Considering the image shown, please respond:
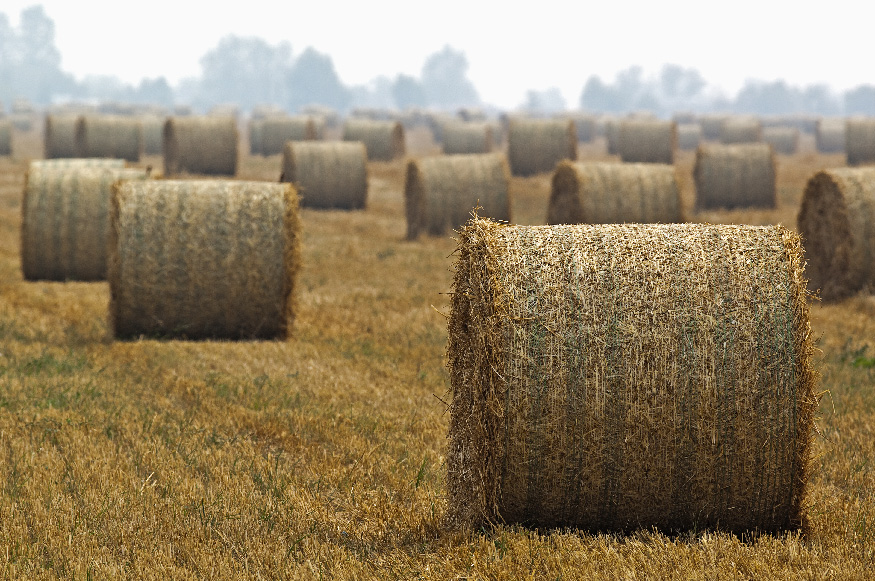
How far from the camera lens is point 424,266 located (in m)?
17.2

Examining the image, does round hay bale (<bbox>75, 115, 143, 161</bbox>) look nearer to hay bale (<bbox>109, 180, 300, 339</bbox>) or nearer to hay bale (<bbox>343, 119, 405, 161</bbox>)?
hay bale (<bbox>343, 119, 405, 161</bbox>)

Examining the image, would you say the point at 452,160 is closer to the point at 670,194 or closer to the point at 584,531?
the point at 670,194

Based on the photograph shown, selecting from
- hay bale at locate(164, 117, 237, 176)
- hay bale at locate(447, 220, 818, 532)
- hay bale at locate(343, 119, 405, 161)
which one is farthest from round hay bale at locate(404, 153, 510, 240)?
hay bale at locate(343, 119, 405, 161)

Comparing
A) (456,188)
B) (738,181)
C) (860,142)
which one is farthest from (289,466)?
(860,142)

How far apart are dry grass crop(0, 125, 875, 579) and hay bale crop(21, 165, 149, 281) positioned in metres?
1.29

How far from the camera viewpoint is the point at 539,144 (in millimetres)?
32219

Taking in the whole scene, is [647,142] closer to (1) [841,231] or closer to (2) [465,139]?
(2) [465,139]

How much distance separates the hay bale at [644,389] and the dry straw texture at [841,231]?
8.58 meters

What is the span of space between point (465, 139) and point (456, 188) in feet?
64.1

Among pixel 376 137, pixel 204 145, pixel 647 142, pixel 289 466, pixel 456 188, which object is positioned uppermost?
pixel 376 137

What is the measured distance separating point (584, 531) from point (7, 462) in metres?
3.81

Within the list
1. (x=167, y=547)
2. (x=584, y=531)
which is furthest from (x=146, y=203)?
(x=584, y=531)

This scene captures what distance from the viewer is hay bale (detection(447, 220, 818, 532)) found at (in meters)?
5.59

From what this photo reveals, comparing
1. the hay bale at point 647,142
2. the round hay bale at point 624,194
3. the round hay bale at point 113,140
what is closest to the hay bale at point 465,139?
the hay bale at point 647,142
